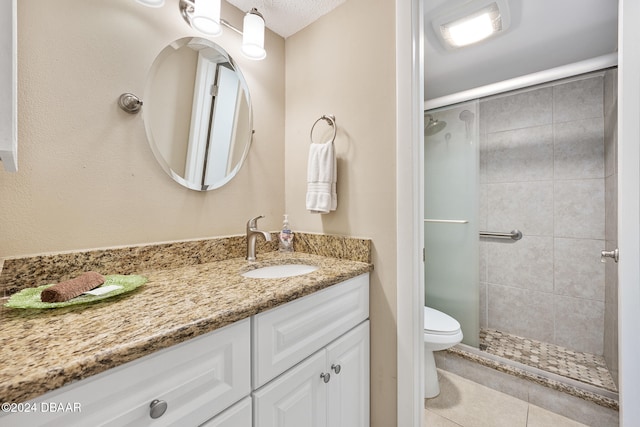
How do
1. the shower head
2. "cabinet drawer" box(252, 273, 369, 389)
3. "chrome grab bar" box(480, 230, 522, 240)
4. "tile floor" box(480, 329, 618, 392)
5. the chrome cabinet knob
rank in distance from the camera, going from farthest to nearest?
"chrome grab bar" box(480, 230, 522, 240), the shower head, "tile floor" box(480, 329, 618, 392), "cabinet drawer" box(252, 273, 369, 389), the chrome cabinet knob

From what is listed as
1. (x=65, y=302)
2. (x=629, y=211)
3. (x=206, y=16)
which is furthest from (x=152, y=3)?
(x=629, y=211)

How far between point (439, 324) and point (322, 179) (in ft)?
3.83

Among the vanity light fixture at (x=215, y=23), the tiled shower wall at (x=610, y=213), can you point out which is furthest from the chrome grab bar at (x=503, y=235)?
the vanity light fixture at (x=215, y=23)

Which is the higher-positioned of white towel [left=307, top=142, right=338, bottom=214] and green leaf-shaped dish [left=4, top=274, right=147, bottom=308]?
white towel [left=307, top=142, right=338, bottom=214]

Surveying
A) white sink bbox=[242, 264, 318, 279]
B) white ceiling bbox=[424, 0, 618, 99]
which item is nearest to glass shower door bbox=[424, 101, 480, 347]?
white ceiling bbox=[424, 0, 618, 99]

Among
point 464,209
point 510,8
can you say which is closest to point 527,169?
point 464,209

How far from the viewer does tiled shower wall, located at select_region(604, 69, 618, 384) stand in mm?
1509

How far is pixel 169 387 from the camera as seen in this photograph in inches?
21.9

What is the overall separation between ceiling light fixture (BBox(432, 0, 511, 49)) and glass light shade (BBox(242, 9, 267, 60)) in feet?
2.93

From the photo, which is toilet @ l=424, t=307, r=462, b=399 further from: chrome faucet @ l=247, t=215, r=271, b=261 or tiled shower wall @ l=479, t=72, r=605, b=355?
chrome faucet @ l=247, t=215, r=271, b=261

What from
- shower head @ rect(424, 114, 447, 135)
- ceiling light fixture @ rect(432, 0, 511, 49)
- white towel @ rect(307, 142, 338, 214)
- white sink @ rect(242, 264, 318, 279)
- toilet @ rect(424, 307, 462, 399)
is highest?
ceiling light fixture @ rect(432, 0, 511, 49)

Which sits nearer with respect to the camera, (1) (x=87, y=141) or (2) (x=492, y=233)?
(1) (x=87, y=141)

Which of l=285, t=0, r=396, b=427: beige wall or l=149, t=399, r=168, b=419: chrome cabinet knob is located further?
l=285, t=0, r=396, b=427: beige wall

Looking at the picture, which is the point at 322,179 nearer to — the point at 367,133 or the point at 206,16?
the point at 367,133
